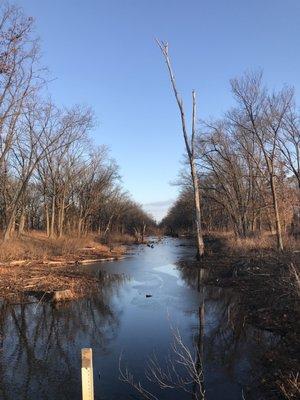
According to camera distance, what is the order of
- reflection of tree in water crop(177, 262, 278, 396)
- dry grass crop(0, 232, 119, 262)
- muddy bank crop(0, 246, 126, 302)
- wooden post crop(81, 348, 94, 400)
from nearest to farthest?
wooden post crop(81, 348, 94, 400) → reflection of tree in water crop(177, 262, 278, 396) → muddy bank crop(0, 246, 126, 302) → dry grass crop(0, 232, 119, 262)

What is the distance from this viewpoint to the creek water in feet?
26.4

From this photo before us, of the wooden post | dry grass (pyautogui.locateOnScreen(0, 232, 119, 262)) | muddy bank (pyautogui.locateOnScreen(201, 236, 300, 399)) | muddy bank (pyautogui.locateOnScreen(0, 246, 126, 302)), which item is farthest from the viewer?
dry grass (pyautogui.locateOnScreen(0, 232, 119, 262))

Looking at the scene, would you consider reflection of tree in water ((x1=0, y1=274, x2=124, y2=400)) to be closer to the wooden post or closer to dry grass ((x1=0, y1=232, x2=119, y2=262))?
the wooden post

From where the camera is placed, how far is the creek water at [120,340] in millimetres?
8047

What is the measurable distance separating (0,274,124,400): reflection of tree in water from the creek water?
0.05ft

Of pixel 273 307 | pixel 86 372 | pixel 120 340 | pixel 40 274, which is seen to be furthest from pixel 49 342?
pixel 40 274

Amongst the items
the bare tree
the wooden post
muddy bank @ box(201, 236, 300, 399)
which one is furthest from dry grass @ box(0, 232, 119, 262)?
the wooden post

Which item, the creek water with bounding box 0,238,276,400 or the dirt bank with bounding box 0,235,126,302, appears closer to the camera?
the creek water with bounding box 0,238,276,400

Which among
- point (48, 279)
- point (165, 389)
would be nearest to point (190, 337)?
point (165, 389)

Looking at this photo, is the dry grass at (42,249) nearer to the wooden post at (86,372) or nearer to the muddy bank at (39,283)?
the muddy bank at (39,283)

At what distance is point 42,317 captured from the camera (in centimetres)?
1339

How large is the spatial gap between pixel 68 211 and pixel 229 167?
29243 mm

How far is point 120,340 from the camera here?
37.0 feet

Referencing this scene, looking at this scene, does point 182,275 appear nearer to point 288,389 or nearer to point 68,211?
point 288,389
